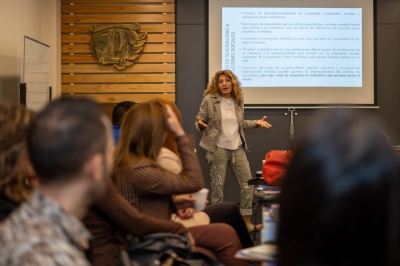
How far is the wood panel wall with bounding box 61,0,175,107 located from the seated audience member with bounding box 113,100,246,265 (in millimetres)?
4297

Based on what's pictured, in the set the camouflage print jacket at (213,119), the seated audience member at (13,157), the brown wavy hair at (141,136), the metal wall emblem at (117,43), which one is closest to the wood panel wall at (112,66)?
the metal wall emblem at (117,43)

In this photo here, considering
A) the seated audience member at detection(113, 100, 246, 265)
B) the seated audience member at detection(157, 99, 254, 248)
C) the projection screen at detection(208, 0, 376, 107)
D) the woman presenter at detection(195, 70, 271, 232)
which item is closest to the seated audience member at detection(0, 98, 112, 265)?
the seated audience member at detection(113, 100, 246, 265)

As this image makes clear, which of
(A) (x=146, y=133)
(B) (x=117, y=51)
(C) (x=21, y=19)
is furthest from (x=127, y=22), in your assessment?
(A) (x=146, y=133)

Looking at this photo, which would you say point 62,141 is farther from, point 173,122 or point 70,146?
point 173,122

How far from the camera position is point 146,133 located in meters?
2.76

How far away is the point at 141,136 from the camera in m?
2.76

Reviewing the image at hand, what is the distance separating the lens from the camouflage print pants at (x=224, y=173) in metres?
5.92

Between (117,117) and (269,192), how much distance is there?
1875 mm

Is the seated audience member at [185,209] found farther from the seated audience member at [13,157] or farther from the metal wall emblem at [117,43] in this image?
the metal wall emblem at [117,43]

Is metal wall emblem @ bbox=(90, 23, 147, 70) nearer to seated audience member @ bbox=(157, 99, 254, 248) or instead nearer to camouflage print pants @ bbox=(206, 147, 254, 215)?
camouflage print pants @ bbox=(206, 147, 254, 215)

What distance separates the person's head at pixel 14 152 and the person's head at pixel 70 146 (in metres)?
0.43

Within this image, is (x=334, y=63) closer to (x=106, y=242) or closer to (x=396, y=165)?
(x=106, y=242)

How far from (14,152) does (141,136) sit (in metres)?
1.02

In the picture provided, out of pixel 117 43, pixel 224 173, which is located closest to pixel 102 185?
pixel 224 173
